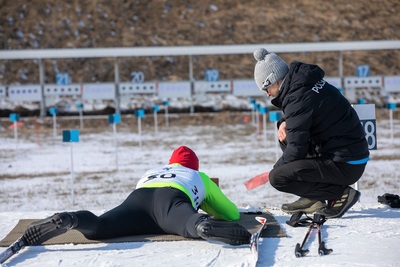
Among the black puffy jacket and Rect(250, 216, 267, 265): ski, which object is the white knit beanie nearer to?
the black puffy jacket

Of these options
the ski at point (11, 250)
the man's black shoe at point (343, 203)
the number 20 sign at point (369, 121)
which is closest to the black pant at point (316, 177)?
the man's black shoe at point (343, 203)

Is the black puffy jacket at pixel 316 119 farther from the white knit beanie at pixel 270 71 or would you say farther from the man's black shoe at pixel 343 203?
the man's black shoe at pixel 343 203

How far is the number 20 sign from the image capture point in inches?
230

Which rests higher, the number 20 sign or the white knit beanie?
the white knit beanie

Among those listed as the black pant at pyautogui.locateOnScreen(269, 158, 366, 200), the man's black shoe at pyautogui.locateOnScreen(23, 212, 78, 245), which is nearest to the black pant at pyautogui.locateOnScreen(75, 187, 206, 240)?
the man's black shoe at pyautogui.locateOnScreen(23, 212, 78, 245)

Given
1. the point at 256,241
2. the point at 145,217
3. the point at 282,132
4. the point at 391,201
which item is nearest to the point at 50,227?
the point at 145,217

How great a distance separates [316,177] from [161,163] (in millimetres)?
7463

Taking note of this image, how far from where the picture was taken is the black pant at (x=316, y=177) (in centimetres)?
457

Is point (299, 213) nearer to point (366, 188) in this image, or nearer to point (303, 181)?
point (303, 181)

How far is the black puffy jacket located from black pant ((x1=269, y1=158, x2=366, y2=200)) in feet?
0.21

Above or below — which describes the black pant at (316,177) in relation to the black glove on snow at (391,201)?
above

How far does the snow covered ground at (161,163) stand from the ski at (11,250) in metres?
0.04

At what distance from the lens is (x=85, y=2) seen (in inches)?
1529

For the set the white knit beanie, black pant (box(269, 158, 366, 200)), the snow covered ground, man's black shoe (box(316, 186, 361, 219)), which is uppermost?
the white knit beanie
